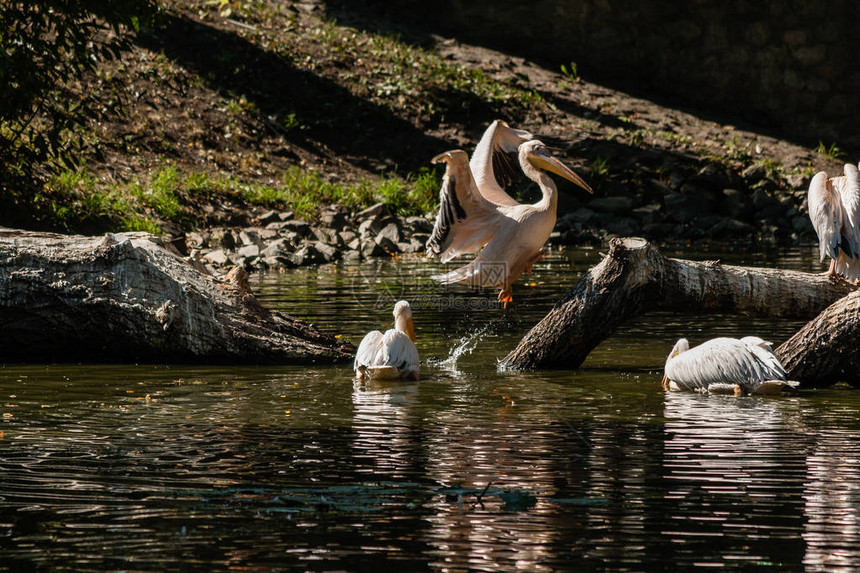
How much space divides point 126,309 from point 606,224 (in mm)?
12811

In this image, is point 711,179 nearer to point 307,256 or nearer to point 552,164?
point 307,256

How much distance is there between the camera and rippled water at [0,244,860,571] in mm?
4070

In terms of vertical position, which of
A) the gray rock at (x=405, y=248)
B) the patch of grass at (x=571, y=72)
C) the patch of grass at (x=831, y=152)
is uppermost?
the patch of grass at (x=571, y=72)

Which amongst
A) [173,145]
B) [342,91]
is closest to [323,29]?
[342,91]

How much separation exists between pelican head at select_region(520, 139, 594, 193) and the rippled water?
1.86m

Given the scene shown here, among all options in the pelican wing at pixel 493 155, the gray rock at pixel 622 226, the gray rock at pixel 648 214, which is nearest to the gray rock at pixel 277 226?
the gray rock at pixel 622 226

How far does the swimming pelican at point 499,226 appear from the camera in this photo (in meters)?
9.66

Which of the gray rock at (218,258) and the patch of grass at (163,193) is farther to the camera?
the patch of grass at (163,193)

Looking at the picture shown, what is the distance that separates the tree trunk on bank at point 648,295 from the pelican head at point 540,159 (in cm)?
135

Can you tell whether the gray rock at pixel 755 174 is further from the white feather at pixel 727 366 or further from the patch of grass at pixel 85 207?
the white feather at pixel 727 366

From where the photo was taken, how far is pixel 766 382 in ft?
24.8

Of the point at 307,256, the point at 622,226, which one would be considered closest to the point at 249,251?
the point at 307,256

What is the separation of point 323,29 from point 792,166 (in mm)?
10572

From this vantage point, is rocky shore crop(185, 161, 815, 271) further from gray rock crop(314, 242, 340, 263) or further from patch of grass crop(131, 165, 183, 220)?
patch of grass crop(131, 165, 183, 220)
